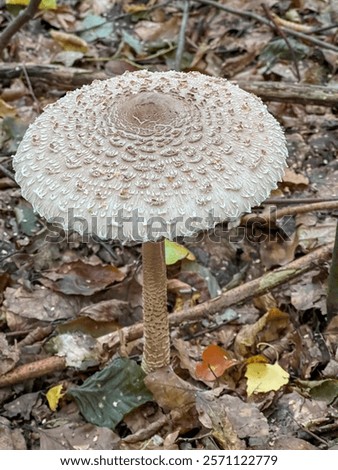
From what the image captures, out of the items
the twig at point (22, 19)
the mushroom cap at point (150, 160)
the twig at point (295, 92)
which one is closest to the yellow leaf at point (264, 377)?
the mushroom cap at point (150, 160)

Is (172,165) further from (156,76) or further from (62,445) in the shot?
(62,445)

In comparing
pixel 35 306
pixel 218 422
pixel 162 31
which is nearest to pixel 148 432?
pixel 218 422

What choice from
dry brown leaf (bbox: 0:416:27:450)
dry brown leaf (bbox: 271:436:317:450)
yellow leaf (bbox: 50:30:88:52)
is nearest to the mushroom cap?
dry brown leaf (bbox: 271:436:317:450)

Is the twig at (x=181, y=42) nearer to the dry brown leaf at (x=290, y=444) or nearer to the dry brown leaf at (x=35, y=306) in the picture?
the dry brown leaf at (x=35, y=306)

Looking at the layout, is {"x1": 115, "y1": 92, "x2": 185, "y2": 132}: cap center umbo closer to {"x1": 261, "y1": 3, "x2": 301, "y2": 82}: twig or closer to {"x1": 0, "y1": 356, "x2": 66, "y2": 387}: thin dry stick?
{"x1": 0, "y1": 356, "x2": 66, "y2": 387}: thin dry stick

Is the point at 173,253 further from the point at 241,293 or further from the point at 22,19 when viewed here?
the point at 22,19

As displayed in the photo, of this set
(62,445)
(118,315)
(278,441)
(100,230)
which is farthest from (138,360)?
(100,230)

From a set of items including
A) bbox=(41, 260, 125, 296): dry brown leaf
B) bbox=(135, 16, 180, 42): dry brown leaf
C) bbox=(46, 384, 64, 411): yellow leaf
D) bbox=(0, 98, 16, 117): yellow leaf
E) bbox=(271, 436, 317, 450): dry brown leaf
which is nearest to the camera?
bbox=(271, 436, 317, 450): dry brown leaf
